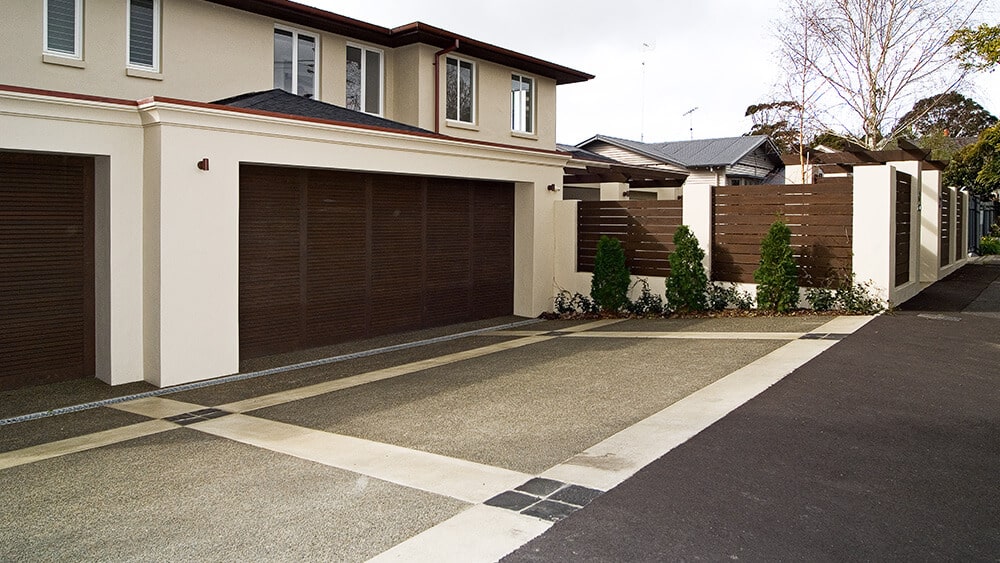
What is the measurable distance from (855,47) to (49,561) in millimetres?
30084

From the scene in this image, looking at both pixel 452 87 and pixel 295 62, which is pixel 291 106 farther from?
pixel 452 87

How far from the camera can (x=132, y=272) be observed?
9453mm

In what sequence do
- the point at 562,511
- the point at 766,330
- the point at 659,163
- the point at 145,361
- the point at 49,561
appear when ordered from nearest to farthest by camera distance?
1. the point at 49,561
2. the point at 562,511
3. the point at 145,361
4. the point at 766,330
5. the point at 659,163

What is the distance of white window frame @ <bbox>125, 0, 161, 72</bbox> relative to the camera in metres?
12.6

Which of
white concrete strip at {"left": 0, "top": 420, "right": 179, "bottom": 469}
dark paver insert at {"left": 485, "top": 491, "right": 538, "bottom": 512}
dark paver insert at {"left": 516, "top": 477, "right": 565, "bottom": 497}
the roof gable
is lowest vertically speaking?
white concrete strip at {"left": 0, "top": 420, "right": 179, "bottom": 469}

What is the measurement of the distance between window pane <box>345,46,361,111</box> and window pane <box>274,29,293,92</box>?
157cm

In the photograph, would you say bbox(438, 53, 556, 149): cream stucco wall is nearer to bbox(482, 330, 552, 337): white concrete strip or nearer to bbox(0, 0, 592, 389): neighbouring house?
bbox(0, 0, 592, 389): neighbouring house

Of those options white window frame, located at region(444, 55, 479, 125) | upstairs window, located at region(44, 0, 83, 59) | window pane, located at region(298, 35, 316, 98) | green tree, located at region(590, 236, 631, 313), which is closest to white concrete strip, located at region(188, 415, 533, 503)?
upstairs window, located at region(44, 0, 83, 59)

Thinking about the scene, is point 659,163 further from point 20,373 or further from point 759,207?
point 20,373

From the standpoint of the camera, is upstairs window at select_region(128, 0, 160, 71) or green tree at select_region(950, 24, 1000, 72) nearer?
upstairs window at select_region(128, 0, 160, 71)

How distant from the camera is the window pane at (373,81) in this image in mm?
17078

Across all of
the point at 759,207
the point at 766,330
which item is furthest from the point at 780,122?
the point at 766,330

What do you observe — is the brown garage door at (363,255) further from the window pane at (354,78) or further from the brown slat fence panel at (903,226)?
the brown slat fence panel at (903,226)

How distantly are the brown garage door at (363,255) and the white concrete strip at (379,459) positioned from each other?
370cm
